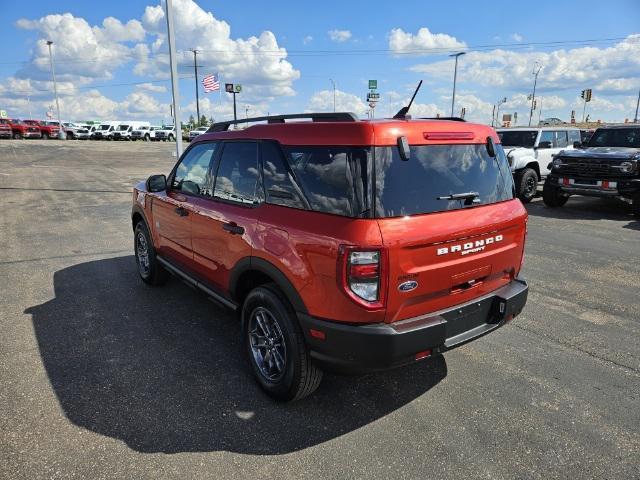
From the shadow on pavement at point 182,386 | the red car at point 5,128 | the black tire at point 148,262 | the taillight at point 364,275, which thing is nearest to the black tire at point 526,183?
the shadow on pavement at point 182,386

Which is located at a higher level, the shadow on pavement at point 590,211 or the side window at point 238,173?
the side window at point 238,173

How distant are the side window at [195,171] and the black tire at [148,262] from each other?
3.17ft

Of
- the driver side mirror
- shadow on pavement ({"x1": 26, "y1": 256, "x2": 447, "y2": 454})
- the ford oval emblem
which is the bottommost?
shadow on pavement ({"x1": 26, "y1": 256, "x2": 447, "y2": 454})

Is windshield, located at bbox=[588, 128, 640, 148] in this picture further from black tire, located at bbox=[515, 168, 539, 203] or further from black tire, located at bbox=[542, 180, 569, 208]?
black tire, located at bbox=[542, 180, 569, 208]

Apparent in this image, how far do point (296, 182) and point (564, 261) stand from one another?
207 inches

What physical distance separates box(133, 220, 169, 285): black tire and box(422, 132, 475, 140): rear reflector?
11.3ft

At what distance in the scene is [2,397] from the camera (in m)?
3.03

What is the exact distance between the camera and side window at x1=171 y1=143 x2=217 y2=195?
3.88 m

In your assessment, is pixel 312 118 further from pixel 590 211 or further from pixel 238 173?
pixel 590 211

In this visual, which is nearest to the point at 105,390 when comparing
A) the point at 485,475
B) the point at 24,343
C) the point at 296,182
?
the point at 24,343

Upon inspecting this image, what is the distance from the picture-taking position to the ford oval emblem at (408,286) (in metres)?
2.44

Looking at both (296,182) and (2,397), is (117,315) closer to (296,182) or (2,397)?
(2,397)

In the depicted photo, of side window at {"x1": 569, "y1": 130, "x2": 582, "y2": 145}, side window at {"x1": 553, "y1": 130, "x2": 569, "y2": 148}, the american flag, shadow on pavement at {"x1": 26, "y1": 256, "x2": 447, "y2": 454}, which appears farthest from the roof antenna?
the american flag

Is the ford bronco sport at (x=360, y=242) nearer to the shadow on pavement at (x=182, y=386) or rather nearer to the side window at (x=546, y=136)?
the shadow on pavement at (x=182, y=386)
